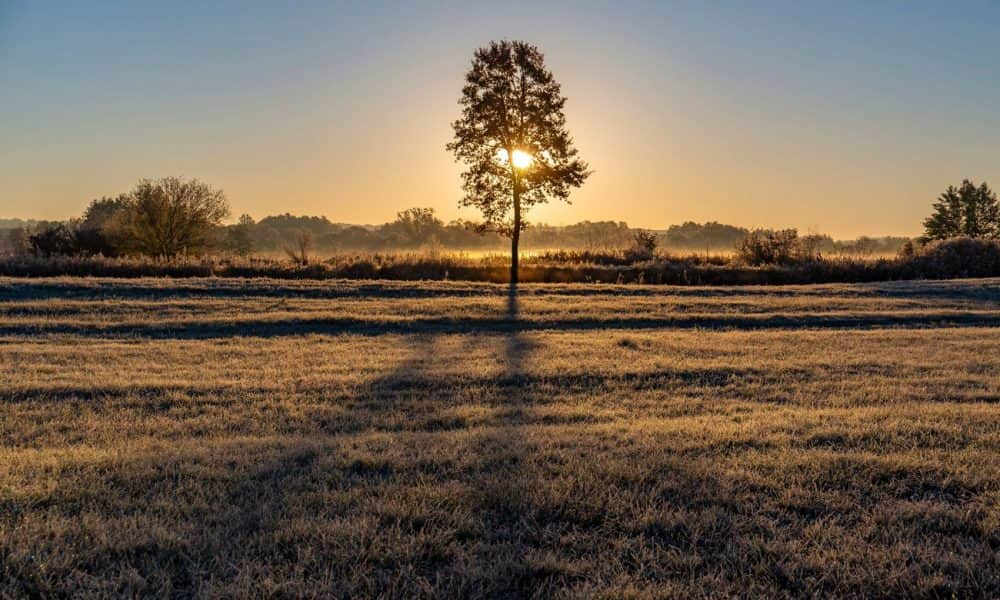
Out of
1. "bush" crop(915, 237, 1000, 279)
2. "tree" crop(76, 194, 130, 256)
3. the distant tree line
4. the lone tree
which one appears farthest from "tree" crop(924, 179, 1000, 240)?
"tree" crop(76, 194, 130, 256)

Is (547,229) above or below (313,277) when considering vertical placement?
above

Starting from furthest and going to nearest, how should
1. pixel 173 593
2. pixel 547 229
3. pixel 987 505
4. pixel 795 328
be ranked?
pixel 547 229 → pixel 795 328 → pixel 987 505 → pixel 173 593

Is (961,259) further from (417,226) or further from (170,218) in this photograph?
(417,226)

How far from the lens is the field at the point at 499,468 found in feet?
12.3

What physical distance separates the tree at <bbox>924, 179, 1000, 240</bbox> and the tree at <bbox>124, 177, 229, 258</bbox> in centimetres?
6238

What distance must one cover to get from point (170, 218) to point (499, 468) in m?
42.5

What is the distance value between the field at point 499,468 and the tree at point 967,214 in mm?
56156

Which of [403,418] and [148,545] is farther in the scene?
[403,418]

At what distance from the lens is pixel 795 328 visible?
53.6 ft

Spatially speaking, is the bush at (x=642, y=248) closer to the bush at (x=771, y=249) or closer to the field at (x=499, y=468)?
the bush at (x=771, y=249)

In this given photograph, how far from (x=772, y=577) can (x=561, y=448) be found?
2548 mm

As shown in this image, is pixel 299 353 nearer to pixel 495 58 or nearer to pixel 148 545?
pixel 148 545

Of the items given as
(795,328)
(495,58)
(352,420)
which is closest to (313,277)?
(495,58)

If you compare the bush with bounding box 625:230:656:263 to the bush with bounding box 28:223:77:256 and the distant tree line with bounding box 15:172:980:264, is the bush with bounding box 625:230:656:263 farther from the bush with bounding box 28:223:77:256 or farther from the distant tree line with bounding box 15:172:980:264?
the bush with bounding box 28:223:77:256
